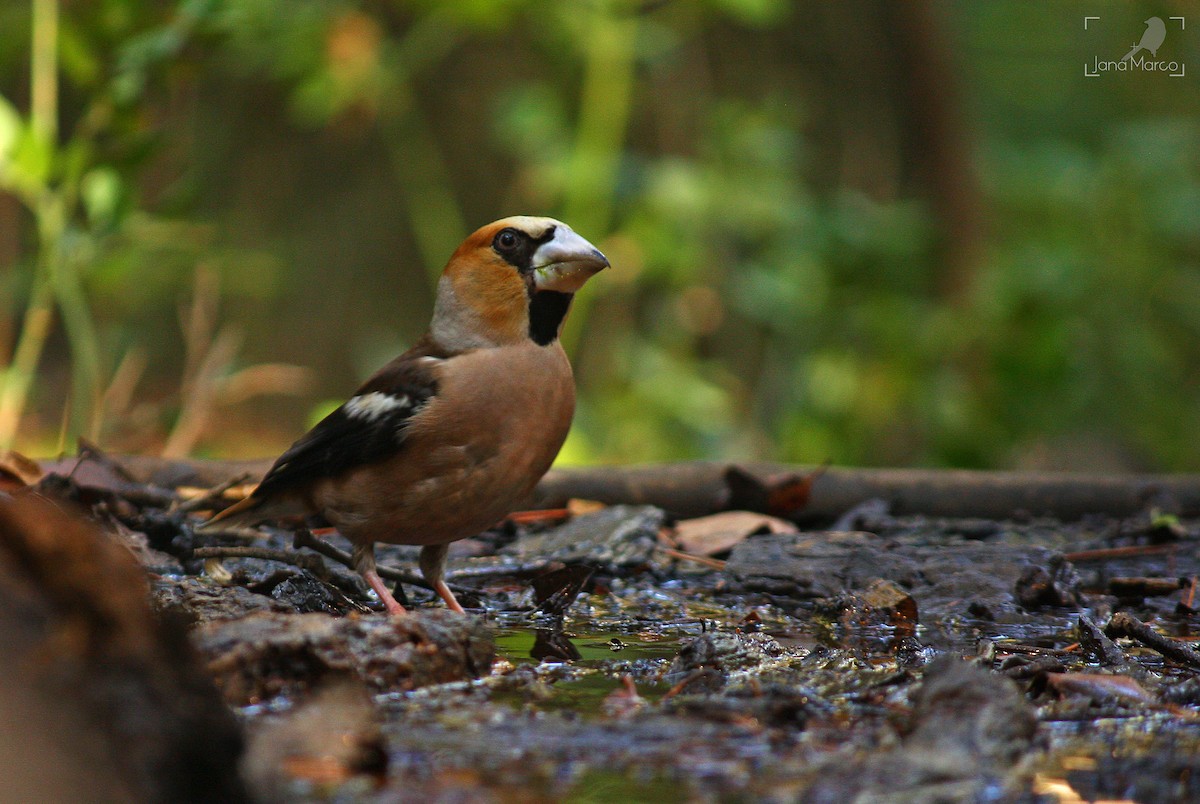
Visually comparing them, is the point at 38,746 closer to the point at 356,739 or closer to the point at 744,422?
the point at 356,739

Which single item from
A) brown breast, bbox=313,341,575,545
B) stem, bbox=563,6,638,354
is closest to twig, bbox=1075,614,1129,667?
brown breast, bbox=313,341,575,545

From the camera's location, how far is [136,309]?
9.20 meters

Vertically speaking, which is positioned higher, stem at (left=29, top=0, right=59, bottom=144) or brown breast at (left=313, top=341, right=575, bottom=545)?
stem at (left=29, top=0, right=59, bottom=144)

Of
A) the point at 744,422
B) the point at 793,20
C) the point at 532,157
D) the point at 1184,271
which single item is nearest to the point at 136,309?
the point at 532,157

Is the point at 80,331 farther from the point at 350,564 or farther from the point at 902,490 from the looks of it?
the point at 902,490

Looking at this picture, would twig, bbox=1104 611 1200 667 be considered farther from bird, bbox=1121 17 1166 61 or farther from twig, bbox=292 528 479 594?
bird, bbox=1121 17 1166 61

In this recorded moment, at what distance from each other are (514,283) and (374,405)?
486 millimetres

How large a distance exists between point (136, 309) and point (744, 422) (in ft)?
14.8

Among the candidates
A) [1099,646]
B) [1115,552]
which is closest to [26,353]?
[1115,552]

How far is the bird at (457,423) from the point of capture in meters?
2.96

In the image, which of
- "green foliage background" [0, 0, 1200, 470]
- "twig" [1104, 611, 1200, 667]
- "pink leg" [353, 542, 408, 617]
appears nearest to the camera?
"twig" [1104, 611, 1200, 667]

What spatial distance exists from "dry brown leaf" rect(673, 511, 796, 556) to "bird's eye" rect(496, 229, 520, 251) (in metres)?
0.95

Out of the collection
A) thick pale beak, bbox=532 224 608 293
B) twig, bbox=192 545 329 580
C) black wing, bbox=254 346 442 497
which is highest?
thick pale beak, bbox=532 224 608 293

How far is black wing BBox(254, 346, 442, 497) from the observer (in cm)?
303
